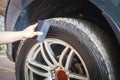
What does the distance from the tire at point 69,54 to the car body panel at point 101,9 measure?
0.21 m

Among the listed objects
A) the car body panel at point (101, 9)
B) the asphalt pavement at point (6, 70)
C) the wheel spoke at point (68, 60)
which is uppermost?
the car body panel at point (101, 9)

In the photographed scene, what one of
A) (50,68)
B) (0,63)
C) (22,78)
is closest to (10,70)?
(0,63)

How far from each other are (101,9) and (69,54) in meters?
0.45

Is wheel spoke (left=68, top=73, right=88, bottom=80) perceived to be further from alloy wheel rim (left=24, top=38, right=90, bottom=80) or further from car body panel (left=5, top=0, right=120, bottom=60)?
car body panel (left=5, top=0, right=120, bottom=60)

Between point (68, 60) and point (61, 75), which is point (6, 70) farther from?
point (68, 60)

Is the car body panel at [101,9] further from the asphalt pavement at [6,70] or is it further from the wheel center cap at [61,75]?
the asphalt pavement at [6,70]

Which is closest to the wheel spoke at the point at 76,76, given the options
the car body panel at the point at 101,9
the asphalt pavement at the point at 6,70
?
the car body panel at the point at 101,9

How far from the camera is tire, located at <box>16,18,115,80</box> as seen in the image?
244 cm

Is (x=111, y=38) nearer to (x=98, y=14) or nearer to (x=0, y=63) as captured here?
(x=98, y=14)

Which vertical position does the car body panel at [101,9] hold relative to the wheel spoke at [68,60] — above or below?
above

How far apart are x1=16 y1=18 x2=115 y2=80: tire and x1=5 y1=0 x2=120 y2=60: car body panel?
0.69 ft

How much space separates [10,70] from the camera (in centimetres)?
513

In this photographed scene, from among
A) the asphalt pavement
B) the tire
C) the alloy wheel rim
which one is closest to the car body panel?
the tire

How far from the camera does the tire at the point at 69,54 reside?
244 cm
